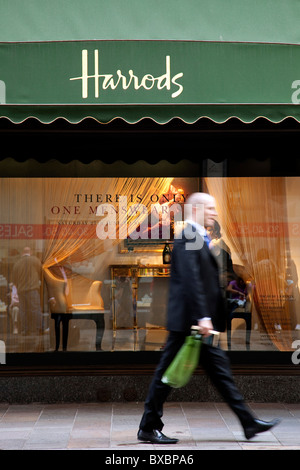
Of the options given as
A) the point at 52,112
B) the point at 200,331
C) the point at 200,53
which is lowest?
the point at 200,331

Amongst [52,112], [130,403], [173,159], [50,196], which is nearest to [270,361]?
[130,403]

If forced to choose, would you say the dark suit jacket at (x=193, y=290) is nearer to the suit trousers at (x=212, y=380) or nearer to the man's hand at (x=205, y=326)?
the man's hand at (x=205, y=326)

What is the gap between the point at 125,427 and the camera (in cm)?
630

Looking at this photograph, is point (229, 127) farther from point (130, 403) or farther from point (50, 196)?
point (130, 403)

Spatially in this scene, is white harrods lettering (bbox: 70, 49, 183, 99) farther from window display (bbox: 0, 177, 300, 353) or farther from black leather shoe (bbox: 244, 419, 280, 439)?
black leather shoe (bbox: 244, 419, 280, 439)

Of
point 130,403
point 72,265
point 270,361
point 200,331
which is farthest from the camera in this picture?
point 72,265

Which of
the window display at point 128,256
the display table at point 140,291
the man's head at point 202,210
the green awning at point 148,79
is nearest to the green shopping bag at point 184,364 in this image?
the man's head at point 202,210

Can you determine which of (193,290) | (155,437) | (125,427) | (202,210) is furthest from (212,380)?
(202,210)

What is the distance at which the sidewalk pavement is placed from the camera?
561cm

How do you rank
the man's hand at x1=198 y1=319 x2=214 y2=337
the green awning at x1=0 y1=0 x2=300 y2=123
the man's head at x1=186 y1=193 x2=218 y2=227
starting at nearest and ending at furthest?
the man's hand at x1=198 y1=319 x2=214 y2=337, the man's head at x1=186 y1=193 x2=218 y2=227, the green awning at x1=0 y1=0 x2=300 y2=123

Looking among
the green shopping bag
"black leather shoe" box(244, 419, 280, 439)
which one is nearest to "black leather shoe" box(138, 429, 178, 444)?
the green shopping bag

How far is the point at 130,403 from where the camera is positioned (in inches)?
287

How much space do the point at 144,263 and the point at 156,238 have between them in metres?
0.33

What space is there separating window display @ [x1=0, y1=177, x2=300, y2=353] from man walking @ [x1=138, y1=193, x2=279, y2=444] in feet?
8.20
